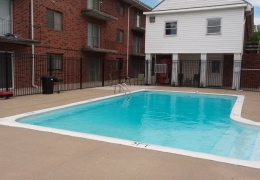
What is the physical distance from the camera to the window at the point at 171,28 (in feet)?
62.6

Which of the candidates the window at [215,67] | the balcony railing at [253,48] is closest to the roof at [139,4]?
the window at [215,67]

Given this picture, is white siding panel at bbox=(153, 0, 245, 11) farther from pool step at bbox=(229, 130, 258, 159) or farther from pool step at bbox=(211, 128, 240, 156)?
pool step at bbox=(229, 130, 258, 159)

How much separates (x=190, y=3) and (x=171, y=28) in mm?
2206

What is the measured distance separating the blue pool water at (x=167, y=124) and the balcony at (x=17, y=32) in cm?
549

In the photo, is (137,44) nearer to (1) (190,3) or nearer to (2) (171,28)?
(2) (171,28)

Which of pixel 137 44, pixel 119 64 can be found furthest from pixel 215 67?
pixel 137 44

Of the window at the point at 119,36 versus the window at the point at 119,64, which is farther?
the window at the point at 119,64

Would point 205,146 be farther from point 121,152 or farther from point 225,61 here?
point 225,61

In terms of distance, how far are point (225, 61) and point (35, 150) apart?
17648 mm

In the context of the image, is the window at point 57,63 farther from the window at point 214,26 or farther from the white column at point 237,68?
the white column at point 237,68

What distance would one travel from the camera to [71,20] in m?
17.9

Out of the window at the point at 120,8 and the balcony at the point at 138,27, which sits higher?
the window at the point at 120,8

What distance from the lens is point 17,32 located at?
1402cm

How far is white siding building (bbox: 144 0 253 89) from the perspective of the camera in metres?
17.0
